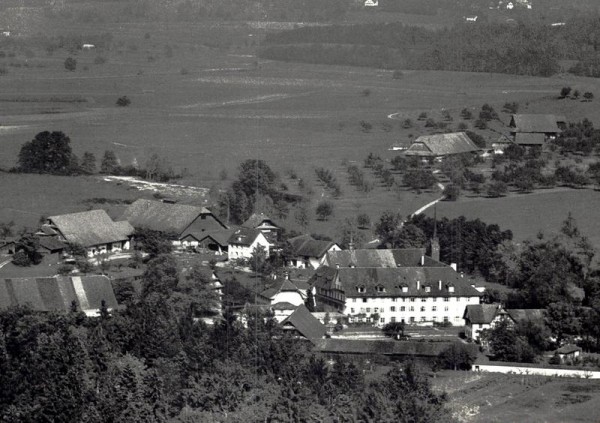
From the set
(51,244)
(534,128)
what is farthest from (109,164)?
(534,128)

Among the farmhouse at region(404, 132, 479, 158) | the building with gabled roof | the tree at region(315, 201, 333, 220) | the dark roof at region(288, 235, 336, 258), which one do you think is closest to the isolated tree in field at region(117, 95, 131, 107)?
the farmhouse at region(404, 132, 479, 158)

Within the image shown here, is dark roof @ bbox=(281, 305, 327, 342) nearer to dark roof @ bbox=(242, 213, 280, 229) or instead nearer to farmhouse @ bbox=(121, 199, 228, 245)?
dark roof @ bbox=(242, 213, 280, 229)

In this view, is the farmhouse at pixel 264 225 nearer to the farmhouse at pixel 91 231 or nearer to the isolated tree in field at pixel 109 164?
the farmhouse at pixel 91 231

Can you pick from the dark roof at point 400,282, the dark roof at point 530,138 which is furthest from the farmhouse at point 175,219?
the dark roof at point 530,138

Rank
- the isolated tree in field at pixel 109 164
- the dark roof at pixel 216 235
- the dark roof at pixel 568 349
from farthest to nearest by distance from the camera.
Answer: the isolated tree in field at pixel 109 164
the dark roof at pixel 216 235
the dark roof at pixel 568 349

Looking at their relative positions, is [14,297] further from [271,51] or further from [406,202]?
[271,51]

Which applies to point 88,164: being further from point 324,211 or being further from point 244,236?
point 244,236

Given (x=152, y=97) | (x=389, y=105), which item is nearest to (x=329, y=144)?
(x=389, y=105)
